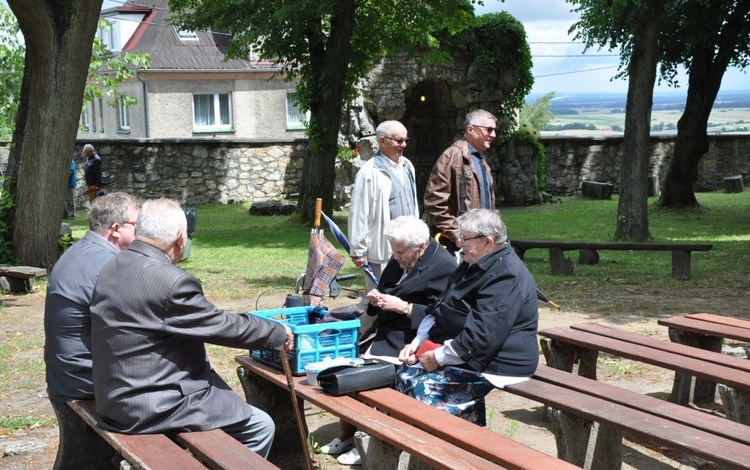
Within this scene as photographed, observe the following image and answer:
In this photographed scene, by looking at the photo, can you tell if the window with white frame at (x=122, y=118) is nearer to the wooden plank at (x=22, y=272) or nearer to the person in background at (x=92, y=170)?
the person in background at (x=92, y=170)

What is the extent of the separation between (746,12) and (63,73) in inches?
596

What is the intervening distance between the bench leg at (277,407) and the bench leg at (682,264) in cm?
730

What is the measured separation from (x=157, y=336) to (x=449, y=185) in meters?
3.70

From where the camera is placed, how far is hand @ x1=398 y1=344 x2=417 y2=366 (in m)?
5.12

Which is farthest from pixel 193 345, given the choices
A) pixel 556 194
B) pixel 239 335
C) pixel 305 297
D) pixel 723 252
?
pixel 556 194

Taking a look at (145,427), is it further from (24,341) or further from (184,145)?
(184,145)

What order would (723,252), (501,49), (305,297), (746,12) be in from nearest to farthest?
(305,297), (723,252), (746,12), (501,49)

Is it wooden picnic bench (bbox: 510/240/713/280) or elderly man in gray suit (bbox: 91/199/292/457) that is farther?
wooden picnic bench (bbox: 510/240/713/280)

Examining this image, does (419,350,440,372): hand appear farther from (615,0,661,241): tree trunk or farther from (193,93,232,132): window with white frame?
(193,93,232,132): window with white frame

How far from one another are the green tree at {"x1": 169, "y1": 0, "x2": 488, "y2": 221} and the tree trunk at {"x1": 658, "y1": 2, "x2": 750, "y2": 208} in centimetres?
549

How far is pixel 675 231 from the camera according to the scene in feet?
57.7

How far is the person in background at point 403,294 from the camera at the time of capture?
17.4ft

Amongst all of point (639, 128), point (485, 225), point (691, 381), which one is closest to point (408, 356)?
point (485, 225)

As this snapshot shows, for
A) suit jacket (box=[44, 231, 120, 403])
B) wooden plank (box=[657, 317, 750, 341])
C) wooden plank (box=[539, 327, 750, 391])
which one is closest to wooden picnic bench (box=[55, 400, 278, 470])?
suit jacket (box=[44, 231, 120, 403])
